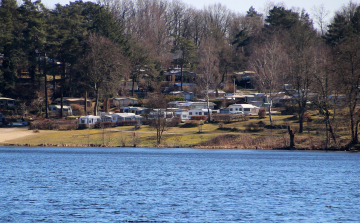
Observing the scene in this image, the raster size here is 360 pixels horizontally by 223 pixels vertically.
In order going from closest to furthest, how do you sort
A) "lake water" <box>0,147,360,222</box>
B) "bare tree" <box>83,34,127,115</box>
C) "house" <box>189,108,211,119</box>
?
"lake water" <box>0,147,360,222</box>
"house" <box>189,108,211,119</box>
"bare tree" <box>83,34,127,115</box>

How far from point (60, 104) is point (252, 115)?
46248mm

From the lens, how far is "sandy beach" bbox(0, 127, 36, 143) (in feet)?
251

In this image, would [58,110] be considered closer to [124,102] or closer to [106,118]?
[106,118]

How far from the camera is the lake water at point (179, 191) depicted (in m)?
23.3

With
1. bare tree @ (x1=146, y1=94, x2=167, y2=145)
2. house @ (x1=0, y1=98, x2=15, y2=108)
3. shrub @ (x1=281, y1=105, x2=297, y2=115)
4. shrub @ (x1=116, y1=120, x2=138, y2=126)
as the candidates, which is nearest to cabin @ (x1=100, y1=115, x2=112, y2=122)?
shrub @ (x1=116, y1=120, x2=138, y2=126)

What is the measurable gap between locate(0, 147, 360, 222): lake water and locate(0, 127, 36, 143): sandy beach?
82.8 ft

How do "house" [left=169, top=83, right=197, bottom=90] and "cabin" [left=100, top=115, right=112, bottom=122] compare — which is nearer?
"cabin" [left=100, top=115, right=112, bottom=122]

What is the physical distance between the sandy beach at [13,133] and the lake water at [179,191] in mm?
25249

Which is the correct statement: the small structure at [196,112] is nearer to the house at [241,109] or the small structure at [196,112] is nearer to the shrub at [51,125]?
the house at [241,109]

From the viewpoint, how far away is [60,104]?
104 m

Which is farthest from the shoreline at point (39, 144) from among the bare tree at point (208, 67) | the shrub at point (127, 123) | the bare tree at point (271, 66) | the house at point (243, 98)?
the house at point (243, 98)

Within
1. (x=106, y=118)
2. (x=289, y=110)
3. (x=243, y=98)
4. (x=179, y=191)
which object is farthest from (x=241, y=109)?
(x=179, y=191)

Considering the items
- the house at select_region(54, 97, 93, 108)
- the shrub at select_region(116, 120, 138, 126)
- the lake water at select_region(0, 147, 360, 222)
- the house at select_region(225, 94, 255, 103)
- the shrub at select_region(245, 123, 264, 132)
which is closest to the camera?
the lake water at select_region(0, 147, 360, 222)

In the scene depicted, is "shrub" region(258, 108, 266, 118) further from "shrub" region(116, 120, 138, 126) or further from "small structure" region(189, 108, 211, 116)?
"shrub" region(116, 120, 138, 126)
